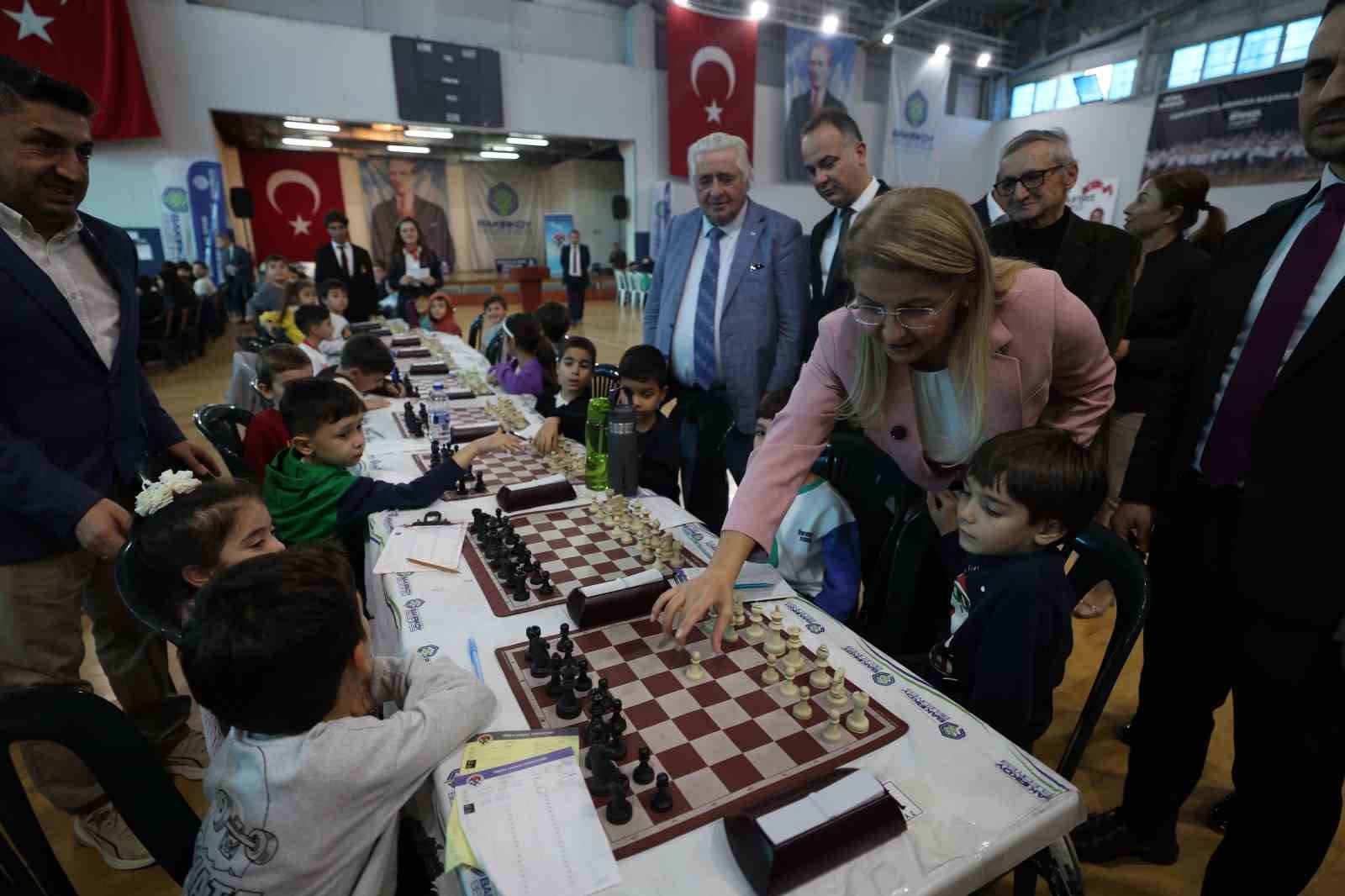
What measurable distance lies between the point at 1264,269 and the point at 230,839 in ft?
6.80

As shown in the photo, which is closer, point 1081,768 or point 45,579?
point 45,579

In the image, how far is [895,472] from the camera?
1706mm

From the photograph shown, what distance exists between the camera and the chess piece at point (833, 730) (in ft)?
3.25

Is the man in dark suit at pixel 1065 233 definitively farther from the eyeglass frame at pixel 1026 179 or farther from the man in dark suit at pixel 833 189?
the man in dark suit at pixel 833 189

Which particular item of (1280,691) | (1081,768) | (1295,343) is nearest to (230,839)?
(1280,691)

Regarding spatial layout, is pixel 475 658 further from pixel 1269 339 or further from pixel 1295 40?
pixel 1295 40

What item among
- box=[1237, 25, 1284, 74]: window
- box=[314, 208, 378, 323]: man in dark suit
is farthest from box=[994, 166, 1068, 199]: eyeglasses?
box=[1237, 25, 1284, 74]: window

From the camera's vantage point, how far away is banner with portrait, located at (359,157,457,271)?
1530cm

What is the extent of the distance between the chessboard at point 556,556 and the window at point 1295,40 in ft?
42.2

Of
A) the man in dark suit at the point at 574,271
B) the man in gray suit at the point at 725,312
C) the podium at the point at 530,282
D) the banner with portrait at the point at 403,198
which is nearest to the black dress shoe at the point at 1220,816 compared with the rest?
the man in gray suit at the point at 725,312

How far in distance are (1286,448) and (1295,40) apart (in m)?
12.7

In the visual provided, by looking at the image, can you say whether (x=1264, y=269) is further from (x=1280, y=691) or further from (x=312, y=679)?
(x=312, y=679)

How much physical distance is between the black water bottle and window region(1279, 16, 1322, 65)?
496 inches

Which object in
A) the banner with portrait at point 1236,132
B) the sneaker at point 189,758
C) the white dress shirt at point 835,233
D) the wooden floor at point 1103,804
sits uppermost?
the banner with portrait at point 1236,132
